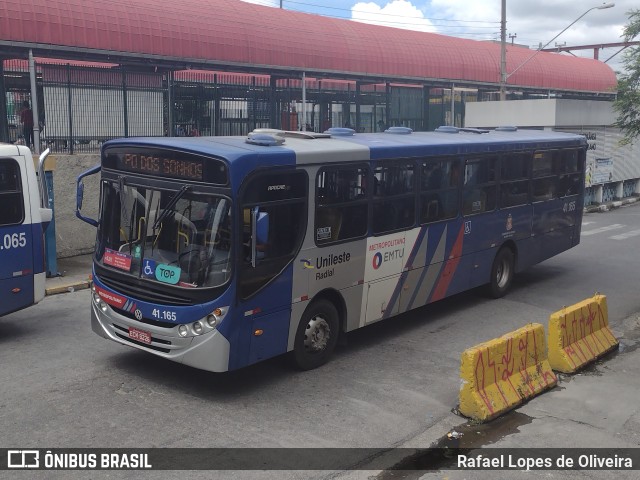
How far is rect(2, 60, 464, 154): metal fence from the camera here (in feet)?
53.8

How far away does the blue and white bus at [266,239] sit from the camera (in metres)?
7.73

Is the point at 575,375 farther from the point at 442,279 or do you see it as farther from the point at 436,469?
the point at 436,469

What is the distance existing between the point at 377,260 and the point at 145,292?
334 cm

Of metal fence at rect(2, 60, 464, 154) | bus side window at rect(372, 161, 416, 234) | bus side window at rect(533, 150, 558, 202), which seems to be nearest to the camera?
bus side window at rect(372, 161, 416, 234)

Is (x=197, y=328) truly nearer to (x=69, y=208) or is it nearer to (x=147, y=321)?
(x=147, y=321)

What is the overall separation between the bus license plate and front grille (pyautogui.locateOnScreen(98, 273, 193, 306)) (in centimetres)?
39

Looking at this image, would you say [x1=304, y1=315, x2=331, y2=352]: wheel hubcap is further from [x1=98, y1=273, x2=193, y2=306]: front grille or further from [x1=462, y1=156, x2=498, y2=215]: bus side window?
[x1=462, y1=156, x2=498, y2=215]: bus side window

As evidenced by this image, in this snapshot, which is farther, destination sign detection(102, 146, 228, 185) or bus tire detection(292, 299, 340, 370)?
bus tire detection(292, 299, 340, 370)

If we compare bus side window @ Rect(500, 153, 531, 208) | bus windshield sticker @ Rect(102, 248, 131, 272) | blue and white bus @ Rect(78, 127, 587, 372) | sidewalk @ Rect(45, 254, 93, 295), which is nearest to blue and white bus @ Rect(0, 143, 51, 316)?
blue and white bus @ Rect(78, 127, 587, 372)

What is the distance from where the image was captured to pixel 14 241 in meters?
9.89

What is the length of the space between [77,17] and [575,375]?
14.4m

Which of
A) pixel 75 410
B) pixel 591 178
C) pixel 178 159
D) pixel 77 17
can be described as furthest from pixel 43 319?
pixel 591 178

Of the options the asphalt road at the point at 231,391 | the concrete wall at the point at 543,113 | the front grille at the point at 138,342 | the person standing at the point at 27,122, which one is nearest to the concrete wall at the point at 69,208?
the person standing at the point at 27,122

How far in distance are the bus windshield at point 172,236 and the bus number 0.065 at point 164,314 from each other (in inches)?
12.8
